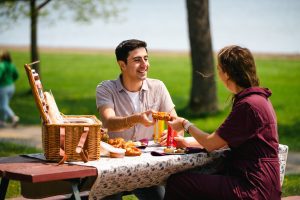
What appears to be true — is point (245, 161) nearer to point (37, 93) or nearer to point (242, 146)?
point (242, 146)

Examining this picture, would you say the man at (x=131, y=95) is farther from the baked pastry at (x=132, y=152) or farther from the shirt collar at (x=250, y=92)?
the shirt collar at (x=250, y=92)

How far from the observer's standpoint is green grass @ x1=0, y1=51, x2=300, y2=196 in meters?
15.4

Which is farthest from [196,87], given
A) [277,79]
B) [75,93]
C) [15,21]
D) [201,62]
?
[277,79]

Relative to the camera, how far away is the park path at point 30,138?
1002 cm

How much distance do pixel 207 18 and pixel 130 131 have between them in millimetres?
10956

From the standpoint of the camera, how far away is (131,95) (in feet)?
18.8

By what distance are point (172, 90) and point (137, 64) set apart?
2312 centimetres

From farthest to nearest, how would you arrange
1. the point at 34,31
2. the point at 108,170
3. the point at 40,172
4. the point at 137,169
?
1. the point at 34,31
2. the point at 137,169
3. the point at 108,170
4. the point at 40,172

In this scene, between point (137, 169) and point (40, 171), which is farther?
point (137, 169)

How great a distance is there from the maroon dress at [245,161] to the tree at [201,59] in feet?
37.2

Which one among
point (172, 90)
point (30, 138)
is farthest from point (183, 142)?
point (172, 90)

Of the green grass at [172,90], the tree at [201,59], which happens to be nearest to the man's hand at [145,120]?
the green grass at [172,90]

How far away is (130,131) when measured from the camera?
563 centimetres

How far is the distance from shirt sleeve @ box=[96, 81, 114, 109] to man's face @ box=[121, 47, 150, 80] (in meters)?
0.22
